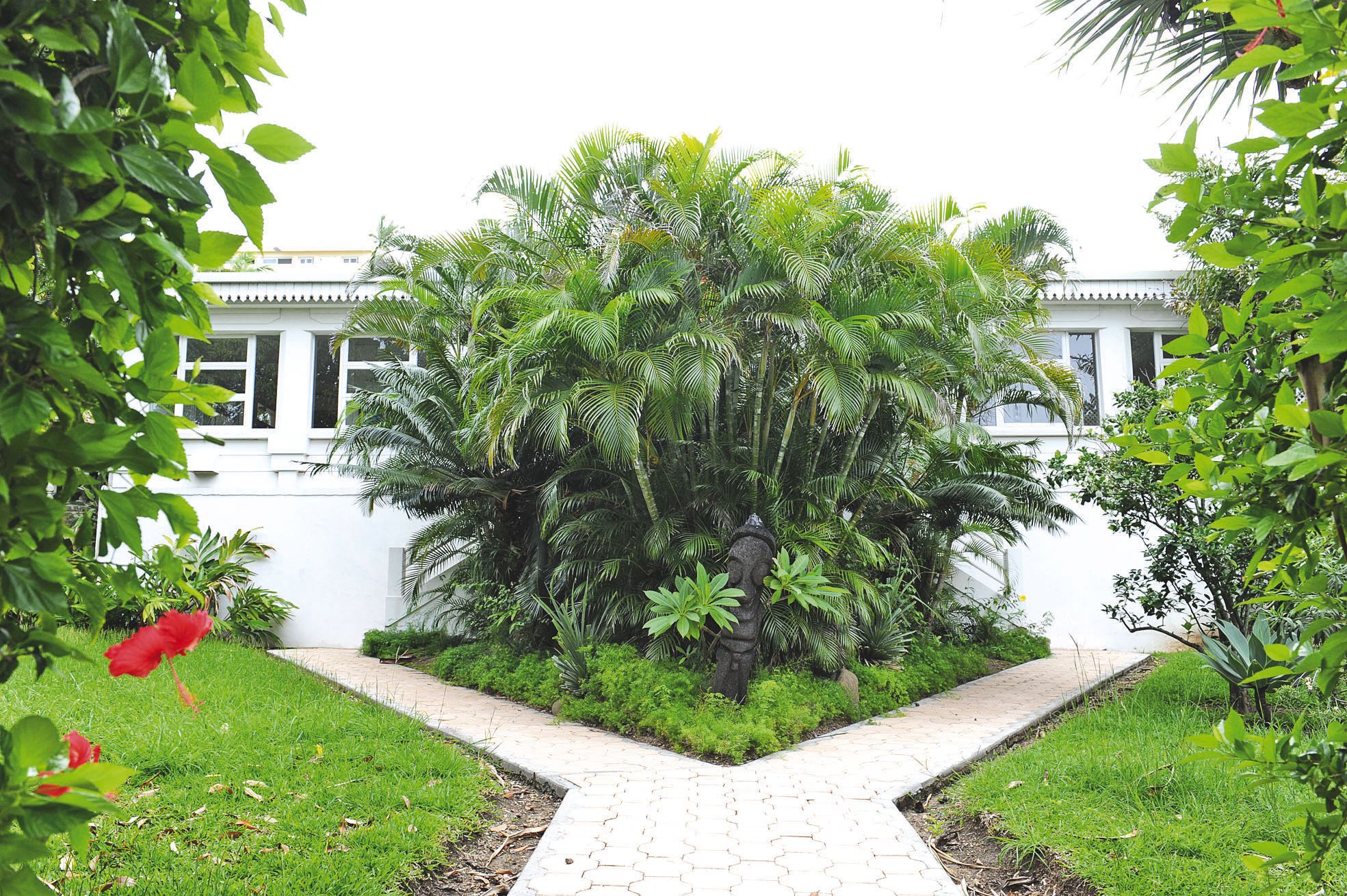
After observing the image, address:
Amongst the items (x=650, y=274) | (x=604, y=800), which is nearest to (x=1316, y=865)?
(x=604, y=800)

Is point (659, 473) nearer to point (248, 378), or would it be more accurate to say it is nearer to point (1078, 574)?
point (1078, 574)

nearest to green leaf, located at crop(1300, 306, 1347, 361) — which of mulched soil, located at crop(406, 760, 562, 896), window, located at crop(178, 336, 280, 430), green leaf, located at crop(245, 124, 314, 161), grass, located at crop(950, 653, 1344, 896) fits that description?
green leaf, located at crop(245, 124, 314, 161)

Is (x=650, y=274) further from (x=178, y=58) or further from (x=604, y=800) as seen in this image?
(x=178, y=58)

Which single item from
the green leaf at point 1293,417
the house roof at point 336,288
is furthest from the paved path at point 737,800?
the house roof at point 336,288

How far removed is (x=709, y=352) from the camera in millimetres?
7422

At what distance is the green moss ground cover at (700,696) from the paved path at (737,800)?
18cm

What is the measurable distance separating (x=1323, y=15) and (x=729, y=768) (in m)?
5.45

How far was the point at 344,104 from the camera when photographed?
653 inches

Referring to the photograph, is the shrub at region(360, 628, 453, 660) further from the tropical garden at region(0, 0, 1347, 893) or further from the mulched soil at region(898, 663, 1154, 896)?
the mulched soil at region(898, 663, 1154, 896)

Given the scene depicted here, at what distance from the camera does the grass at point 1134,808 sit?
11.7 ft

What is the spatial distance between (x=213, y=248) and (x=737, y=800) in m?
4.63

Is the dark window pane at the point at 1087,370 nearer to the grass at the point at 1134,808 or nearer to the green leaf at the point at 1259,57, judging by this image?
the grass at the point at 1134,808

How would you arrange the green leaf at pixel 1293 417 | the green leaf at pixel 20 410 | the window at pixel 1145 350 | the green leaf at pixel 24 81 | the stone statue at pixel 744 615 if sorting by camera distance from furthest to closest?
the window at pixel 1145 350, the stone statue at pixel 744 615, the green leaf at pixel 1293 417, the green leaf at pixel 20 410, the green leaf at pixel 24 81

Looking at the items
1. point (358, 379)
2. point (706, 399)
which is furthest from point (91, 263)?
point (358, 379)
